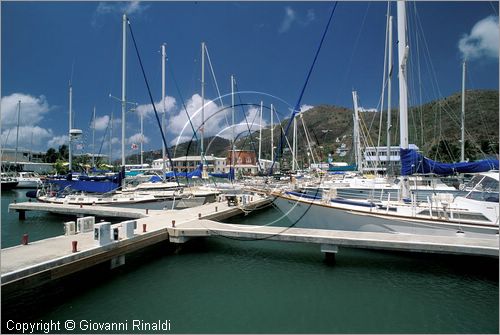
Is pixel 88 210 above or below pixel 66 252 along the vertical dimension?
below

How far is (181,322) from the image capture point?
10555mm

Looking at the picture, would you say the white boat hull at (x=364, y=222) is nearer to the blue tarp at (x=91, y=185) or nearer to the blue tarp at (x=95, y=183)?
the blue tarp at (x=95, y=183)

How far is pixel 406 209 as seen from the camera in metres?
17.2

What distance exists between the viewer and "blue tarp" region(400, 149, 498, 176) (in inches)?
741

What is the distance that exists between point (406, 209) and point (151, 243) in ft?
44.1

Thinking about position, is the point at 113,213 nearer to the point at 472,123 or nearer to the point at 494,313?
the point at 494,313

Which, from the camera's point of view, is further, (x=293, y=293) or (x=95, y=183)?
(x=95, y=183)

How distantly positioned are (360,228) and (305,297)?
7.29 metres

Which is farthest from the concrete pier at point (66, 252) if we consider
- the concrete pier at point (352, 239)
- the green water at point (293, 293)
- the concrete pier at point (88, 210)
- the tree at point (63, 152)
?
the tree at point (63, 152)

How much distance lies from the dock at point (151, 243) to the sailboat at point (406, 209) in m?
0.83

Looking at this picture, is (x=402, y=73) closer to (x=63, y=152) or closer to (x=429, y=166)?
(x=429, y=166)

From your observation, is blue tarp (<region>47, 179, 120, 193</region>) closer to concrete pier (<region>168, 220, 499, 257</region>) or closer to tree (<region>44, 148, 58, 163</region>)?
concrete pier (<region>168, 220, 499, 257</region>)

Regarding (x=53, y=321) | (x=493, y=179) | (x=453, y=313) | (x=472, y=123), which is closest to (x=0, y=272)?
(x=53, y=321)

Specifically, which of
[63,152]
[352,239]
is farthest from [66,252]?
[63,152]
